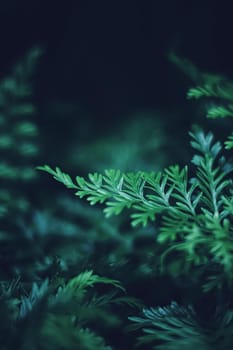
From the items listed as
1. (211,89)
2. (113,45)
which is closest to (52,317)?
(211,89)

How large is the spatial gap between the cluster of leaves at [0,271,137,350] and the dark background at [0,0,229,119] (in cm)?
140

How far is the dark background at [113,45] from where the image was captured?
7.13 feet

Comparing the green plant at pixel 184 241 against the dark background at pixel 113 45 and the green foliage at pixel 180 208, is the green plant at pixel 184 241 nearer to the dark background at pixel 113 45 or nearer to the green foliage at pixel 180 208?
the green foliage at pixel 180 208

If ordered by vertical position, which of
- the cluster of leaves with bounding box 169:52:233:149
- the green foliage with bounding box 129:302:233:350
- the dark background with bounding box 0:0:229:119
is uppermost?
the dark background with bounding box 0:0:229:119

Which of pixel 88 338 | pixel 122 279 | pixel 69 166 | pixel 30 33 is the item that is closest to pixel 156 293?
pixel 122 279

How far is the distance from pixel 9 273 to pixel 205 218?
634 mm

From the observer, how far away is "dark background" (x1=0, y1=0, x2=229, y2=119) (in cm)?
217

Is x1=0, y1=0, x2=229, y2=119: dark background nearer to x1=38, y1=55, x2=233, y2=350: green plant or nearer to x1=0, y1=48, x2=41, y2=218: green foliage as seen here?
x1=0, y1=48, x2=41, y2=218: green foliage

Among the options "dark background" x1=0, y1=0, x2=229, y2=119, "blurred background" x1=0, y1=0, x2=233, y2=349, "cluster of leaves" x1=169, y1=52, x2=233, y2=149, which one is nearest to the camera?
"cluster of leaves" x1=169, y1=52, x2=233, y2=149

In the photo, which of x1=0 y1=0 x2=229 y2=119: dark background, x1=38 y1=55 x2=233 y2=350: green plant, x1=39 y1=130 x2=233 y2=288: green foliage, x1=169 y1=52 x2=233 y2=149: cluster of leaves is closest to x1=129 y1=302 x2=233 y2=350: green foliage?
x1=38 y1=55 x2=233 y2=350: green plant

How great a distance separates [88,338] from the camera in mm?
760

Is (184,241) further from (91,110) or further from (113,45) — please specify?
(113,45)

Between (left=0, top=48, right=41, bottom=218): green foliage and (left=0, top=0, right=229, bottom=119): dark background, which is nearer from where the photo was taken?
(left=0, top=48, right=41, bottom=218): green foliage

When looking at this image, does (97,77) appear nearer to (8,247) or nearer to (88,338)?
(8,247)
